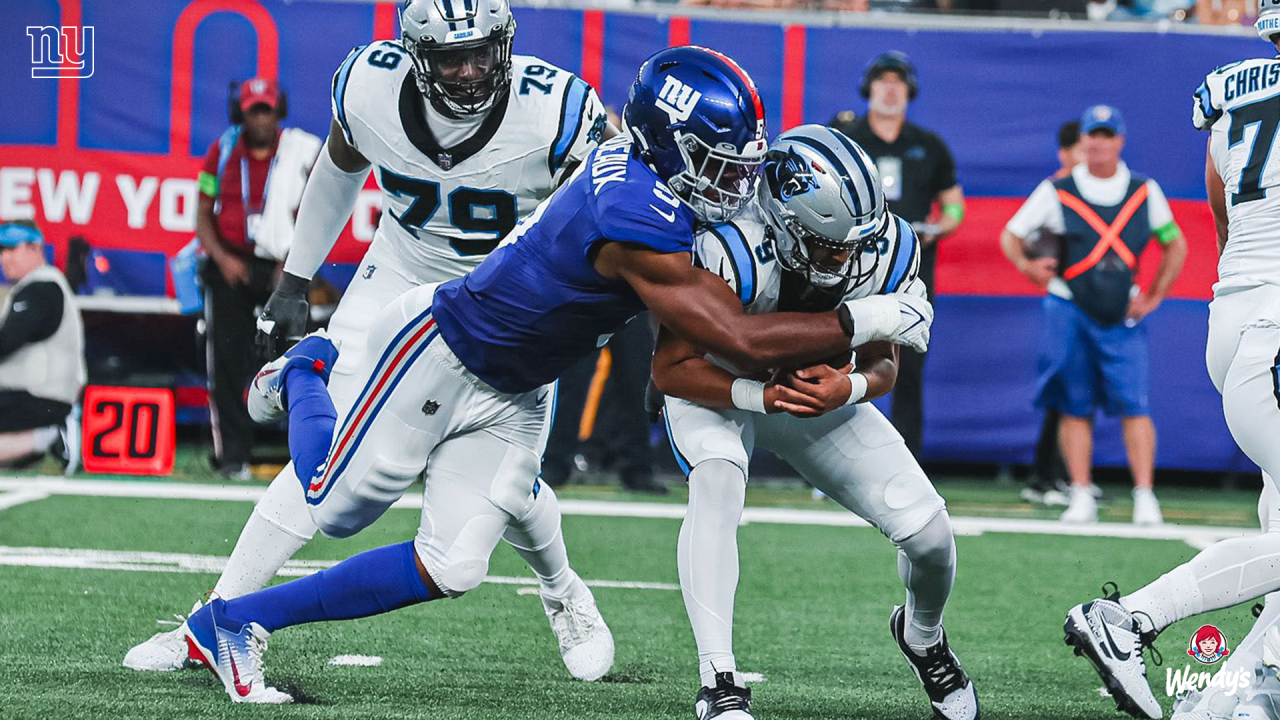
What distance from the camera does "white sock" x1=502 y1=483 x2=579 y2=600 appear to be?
390 centimetres

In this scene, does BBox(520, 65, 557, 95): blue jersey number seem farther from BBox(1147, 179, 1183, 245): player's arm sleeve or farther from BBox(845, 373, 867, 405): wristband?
BBox(1147, 179, 1183, 245): player's arm sleeve

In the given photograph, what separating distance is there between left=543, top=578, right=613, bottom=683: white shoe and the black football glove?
99cm

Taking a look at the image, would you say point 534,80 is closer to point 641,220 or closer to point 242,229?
point 641,220

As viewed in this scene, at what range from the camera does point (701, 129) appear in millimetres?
3232

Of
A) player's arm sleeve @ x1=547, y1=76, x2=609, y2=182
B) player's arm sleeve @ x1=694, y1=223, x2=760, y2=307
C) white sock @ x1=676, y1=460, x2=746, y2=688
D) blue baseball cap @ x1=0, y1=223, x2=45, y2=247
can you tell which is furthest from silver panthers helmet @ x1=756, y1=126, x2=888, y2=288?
blue baseball cap @ x1=0, y1=223, x2=45, y2=247

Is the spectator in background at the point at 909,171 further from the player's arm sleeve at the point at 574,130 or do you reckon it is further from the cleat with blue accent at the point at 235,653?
the cleat with blue accent at the point at 235,653

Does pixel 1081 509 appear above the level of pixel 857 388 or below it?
below

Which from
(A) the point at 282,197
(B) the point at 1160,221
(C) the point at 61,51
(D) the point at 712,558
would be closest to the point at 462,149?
(D) the point at 712,558

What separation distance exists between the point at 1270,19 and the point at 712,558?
5.82ft

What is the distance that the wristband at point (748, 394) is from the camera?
332 centimetres

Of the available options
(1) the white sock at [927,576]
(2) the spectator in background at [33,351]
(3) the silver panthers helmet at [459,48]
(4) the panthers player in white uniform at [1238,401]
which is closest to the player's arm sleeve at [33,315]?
(2) the spectator in background at [33,351]

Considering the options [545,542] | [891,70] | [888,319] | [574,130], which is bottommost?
[545,542]

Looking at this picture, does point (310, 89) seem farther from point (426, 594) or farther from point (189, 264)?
point (426, 594)

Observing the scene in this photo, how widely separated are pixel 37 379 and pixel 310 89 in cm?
213
